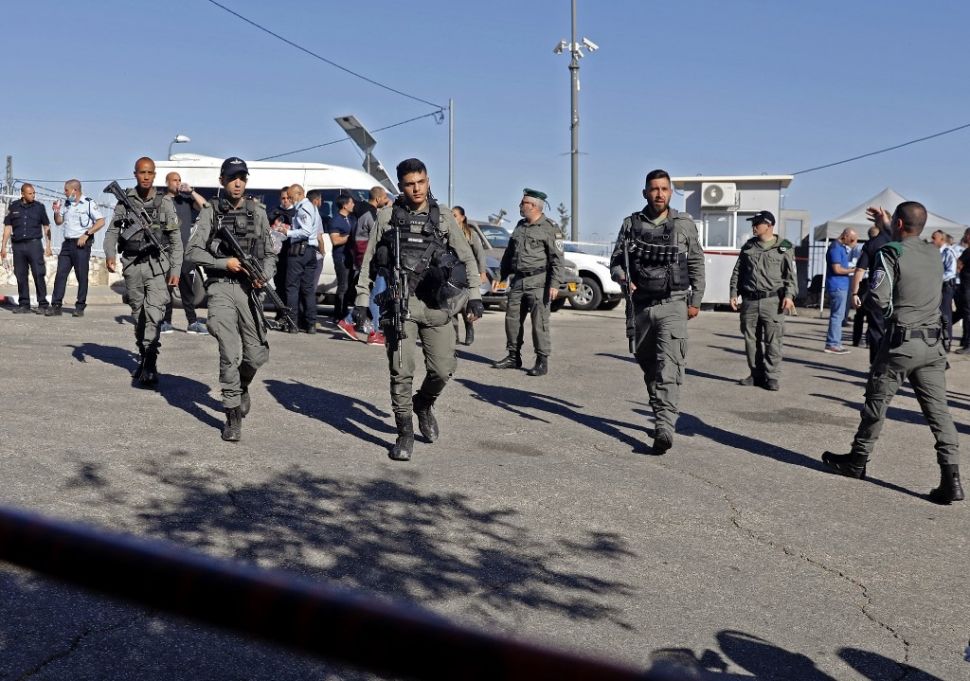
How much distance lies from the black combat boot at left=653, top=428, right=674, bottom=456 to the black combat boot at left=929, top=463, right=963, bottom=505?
182 cm

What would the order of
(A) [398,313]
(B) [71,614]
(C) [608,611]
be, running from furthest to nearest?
1. (A) [398,313]
2. (C) [608,611]
3. (B) [71,614]

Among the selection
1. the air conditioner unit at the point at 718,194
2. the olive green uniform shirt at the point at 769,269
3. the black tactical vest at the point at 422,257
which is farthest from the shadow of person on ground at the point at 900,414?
the air conditioner unit at the point at 718,194

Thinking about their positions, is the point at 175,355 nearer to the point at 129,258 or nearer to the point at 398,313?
the point at 129,258

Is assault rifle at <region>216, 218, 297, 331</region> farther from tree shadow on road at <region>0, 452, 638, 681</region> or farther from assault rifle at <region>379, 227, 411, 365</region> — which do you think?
tree shadow on road at <region>0, 452, 638, 681</region>

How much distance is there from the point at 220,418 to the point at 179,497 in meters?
2.57

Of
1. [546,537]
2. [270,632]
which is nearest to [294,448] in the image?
[546,537]

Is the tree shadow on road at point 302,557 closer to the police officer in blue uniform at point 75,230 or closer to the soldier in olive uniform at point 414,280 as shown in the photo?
the soldier in olive uniform at point 414,280

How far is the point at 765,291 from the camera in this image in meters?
11.5

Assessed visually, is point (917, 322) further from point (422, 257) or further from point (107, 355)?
point (107, 355)

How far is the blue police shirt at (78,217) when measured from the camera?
592 inches

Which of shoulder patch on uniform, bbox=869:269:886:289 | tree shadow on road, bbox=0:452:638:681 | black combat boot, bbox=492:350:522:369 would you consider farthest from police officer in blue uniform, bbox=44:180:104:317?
shoulder patch on uniform, bbox=869:269:886:289

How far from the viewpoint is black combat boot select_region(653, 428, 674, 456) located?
779cm

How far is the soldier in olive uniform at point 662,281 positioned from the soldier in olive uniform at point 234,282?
105 inches

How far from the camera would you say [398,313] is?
7.06 m
